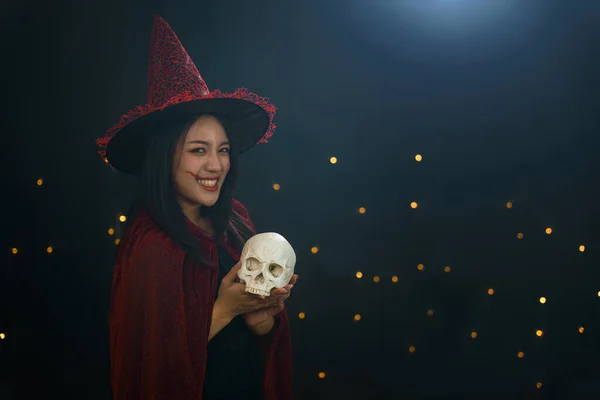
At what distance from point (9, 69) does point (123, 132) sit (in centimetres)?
61

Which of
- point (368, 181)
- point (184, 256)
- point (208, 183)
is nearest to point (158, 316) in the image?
point (184, 256)

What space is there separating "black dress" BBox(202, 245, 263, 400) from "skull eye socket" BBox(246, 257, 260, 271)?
0.16 metres

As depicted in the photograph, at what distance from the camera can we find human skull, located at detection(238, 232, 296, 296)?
2982 millimetres

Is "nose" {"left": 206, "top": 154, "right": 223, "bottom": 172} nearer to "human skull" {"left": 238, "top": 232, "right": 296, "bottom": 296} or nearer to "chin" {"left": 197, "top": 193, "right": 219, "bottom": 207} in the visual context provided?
"chin" {"left": 197, "top": 193, "right": 219, "bottom": 207}

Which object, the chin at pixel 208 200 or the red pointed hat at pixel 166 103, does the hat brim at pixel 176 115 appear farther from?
the chin at pixel 208 200

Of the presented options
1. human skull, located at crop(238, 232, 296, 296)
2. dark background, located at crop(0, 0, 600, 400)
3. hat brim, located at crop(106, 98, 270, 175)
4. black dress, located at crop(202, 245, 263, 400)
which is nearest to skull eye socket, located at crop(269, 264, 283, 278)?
human skull, located at crop(238, 232, 296, 296)

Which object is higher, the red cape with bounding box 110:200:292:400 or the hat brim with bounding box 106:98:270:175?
the hat brim with bounding box 106:98:270:175

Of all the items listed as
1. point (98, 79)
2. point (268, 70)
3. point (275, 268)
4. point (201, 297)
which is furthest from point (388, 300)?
point (98, 79)

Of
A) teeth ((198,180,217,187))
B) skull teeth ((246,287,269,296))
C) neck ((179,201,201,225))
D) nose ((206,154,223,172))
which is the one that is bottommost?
skull teeth ((246,287,269,296))

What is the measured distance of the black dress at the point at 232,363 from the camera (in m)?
3.08

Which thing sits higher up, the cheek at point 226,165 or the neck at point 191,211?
the cheek at point 226,165

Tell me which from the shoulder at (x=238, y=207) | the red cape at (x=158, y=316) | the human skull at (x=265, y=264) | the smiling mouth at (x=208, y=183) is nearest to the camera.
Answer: the red cape at (x=158, y=316)

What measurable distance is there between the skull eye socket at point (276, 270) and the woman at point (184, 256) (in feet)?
0.28

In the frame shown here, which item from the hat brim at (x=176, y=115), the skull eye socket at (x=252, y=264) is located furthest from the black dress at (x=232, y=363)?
the hat brim at (x=176, y=115)
